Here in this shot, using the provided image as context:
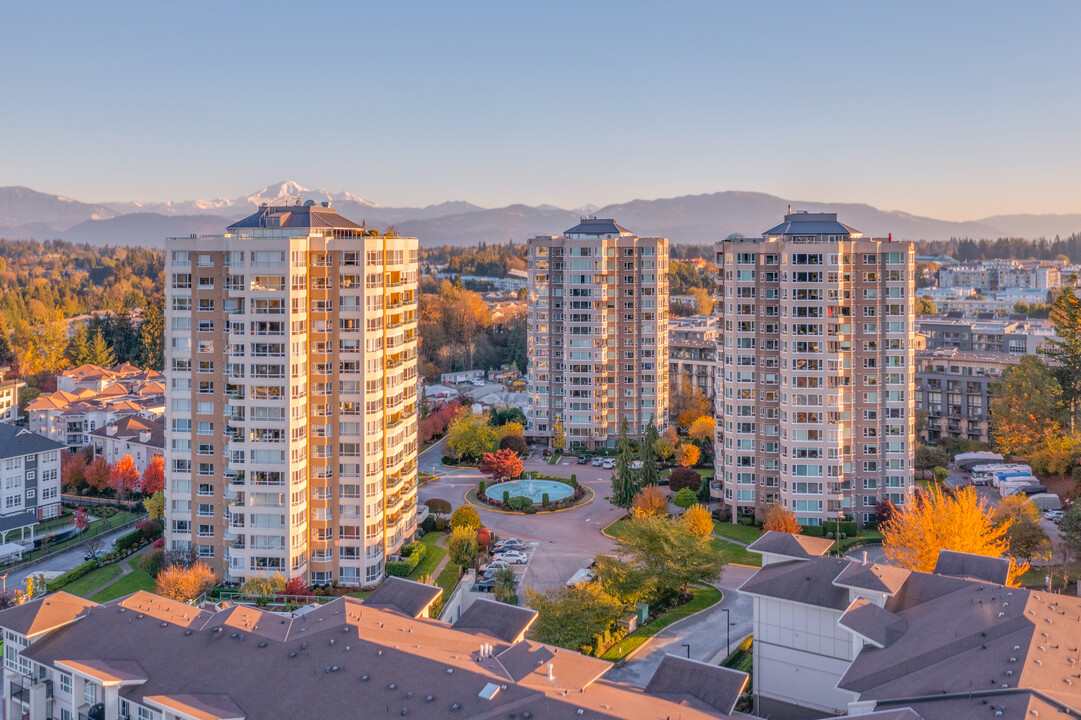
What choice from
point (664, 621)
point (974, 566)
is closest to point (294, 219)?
point (664, 621)

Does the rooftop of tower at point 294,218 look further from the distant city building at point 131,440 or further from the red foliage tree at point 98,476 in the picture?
the red foliage tree at point 98,476

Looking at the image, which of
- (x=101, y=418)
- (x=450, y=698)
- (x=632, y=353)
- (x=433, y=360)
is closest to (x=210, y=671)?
(x=450, y=698)

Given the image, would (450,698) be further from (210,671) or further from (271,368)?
(271,368)

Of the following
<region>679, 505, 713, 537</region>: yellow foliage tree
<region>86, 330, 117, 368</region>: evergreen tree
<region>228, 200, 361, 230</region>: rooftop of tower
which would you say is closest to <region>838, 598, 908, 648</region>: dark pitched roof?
<region>679, 505, 713, 537</region>: yellow foliage tree

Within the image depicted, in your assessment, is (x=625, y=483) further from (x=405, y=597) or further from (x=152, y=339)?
(x=152, y=339)

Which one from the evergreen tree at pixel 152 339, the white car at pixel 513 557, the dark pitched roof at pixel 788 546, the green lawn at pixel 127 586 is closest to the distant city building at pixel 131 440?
Answer: the green lawn at pixel 127 586

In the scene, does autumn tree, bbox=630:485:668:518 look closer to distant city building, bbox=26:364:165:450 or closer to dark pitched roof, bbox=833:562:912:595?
dark pitched roof, bbox=833:562:912:595
